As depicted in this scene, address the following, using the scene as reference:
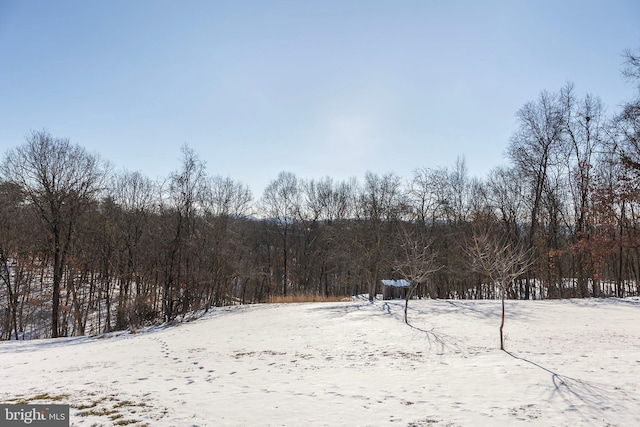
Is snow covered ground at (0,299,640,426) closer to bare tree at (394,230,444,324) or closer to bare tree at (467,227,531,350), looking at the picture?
bare tree at (394,230,444,324)

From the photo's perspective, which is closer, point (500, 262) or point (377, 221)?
point (500, 262)

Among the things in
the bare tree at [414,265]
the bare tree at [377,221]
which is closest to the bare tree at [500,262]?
the bare tree at [414,265]

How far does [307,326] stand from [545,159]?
20.0 m

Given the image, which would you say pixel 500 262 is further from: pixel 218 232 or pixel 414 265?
pixel 218 232

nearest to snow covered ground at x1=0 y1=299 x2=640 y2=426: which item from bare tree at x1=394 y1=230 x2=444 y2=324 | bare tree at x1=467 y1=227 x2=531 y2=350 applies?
bare tree at x1=394 y1=230 x2=444 y2=324

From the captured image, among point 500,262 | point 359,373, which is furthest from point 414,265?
point 359,373

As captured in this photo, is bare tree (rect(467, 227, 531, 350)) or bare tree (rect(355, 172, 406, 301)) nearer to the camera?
bare tree (rect(467, 227, 531, 350))

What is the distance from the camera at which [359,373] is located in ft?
26.1

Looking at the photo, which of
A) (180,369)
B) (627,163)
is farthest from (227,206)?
(627,163)

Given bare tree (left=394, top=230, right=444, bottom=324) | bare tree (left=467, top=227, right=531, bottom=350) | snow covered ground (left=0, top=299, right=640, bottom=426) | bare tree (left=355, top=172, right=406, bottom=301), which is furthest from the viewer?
bare tree (left=355, top=172, right=406, bottom=301)

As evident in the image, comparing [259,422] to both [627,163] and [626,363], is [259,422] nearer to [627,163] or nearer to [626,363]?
[626,363]

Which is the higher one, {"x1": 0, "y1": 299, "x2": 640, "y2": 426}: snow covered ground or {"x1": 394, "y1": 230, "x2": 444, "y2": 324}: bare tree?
{"x1": 394, "y1": 230, "x2": 444, "y2": 324}: bare tree

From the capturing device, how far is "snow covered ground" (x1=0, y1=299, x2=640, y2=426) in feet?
18.0

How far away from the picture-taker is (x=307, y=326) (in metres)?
14.0
